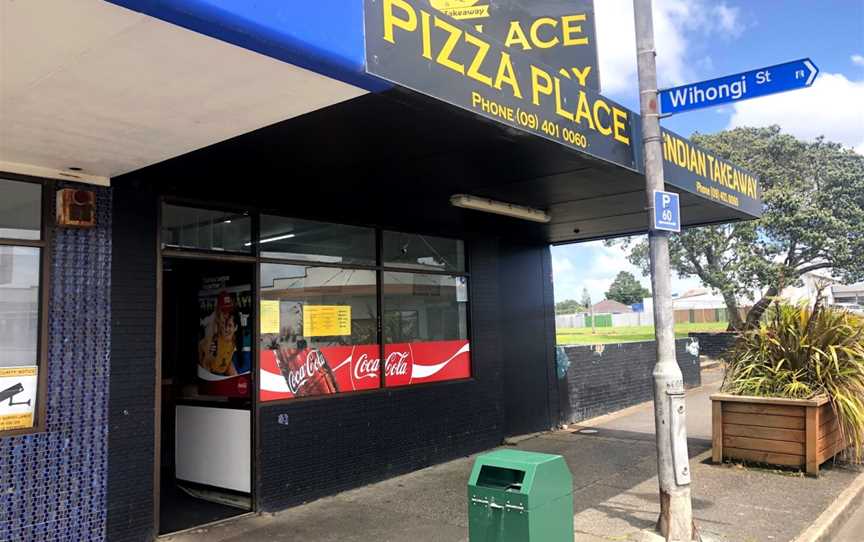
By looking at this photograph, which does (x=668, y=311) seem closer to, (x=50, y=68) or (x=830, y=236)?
(x=50, y=68)

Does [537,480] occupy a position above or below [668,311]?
below

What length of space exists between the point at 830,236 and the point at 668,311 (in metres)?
22.8

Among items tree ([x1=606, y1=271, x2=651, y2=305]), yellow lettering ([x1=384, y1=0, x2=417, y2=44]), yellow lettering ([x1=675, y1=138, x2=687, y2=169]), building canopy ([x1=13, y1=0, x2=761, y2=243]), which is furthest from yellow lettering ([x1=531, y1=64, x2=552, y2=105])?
tree ([x1=606, y1=271, x2=651, y2=305])

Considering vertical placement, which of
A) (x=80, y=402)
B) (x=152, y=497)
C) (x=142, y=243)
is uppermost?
(x=142, y=243)

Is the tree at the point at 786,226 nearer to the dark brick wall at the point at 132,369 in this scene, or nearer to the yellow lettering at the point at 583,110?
the yellow lettering at the point at 583,110

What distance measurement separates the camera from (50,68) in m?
3.23

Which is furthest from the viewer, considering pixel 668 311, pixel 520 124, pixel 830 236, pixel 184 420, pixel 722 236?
pixel 722 236

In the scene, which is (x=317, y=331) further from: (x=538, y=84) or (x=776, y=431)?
(x=776, y=431)

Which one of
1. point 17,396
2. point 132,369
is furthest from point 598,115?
point 17,396

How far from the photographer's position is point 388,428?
7.59m

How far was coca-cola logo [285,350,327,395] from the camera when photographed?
22.0 feet

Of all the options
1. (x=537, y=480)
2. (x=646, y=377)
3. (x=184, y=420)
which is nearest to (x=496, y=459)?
(x=537, y=480)

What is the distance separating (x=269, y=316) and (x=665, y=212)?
3.80m

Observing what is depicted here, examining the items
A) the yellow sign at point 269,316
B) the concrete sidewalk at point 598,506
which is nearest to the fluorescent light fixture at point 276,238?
the yellow sign at point 269,316
